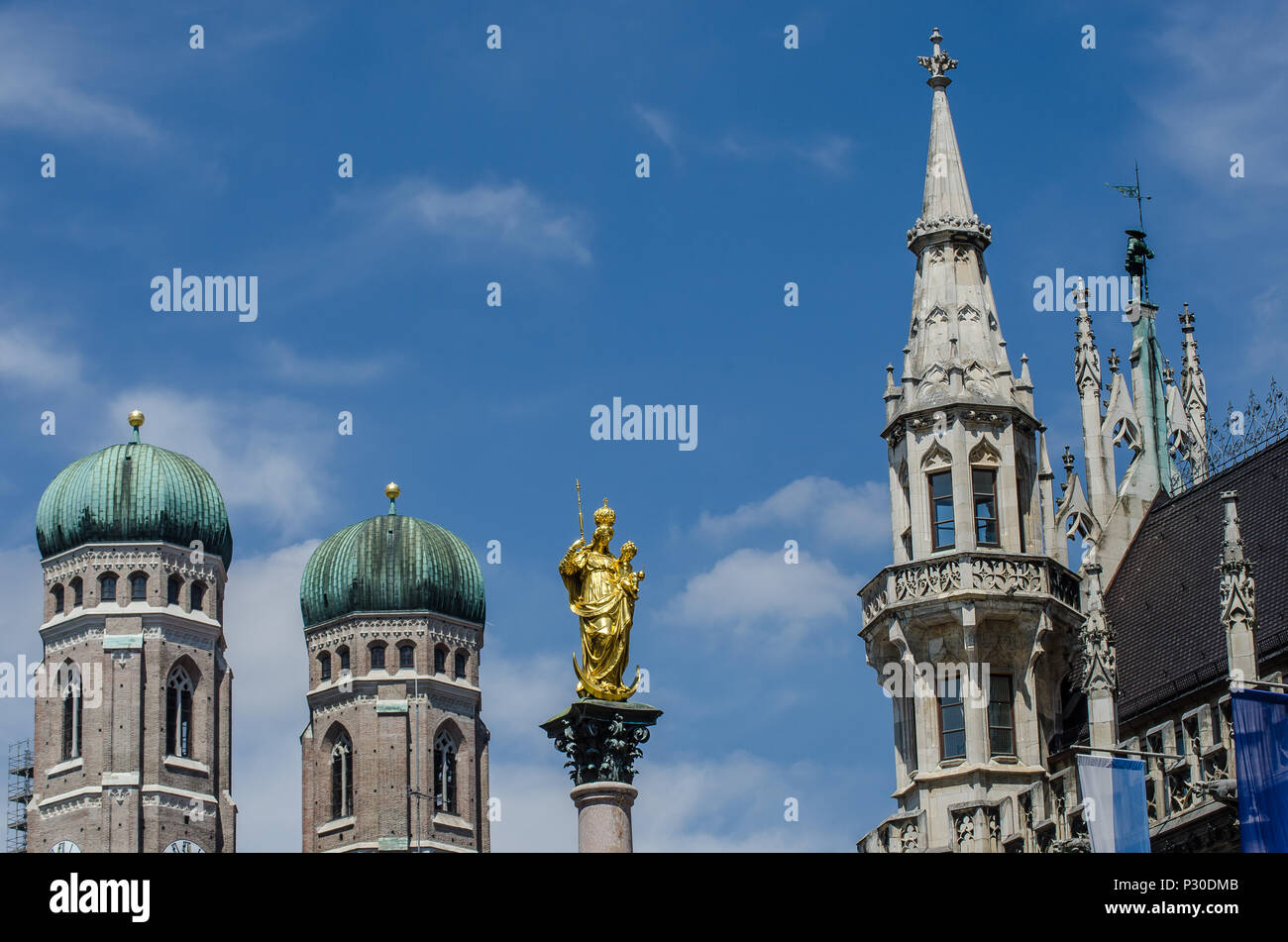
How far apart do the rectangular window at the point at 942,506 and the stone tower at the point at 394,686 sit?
372ft

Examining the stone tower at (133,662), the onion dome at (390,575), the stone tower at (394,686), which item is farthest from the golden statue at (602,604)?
the onion dome at (390,575)

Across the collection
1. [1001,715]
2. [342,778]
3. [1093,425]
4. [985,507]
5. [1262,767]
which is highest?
[342,778]

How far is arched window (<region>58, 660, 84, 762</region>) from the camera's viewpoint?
161m

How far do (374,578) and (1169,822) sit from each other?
128471 mm

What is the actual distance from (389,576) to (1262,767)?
438 feet

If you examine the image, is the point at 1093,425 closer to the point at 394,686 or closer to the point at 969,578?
the point at 969,578

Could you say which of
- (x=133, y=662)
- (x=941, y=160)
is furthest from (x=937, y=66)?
(x=133, y=662)

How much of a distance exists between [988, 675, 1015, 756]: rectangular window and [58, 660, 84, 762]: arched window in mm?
110784

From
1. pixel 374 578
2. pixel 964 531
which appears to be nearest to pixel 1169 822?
pixel 964 531

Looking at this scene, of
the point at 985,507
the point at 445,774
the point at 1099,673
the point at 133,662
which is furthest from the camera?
the point at 445,774

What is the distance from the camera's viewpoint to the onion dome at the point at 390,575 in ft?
578

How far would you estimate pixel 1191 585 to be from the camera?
58.9 m

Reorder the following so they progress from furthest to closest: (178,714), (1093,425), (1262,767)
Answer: (178,714) < (1093,425) < (1262,767)

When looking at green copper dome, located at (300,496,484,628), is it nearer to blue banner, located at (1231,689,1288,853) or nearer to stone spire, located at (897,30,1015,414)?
stone spire, located at (897,30,1015,414)
